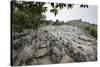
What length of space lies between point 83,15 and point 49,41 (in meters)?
0.58

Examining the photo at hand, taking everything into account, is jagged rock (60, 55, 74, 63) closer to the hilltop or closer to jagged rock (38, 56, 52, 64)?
the hilltop

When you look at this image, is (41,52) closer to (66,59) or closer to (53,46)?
(53,46)

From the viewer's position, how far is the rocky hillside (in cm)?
215

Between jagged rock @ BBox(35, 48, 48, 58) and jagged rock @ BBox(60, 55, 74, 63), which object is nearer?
jagged rock @ BBox(35, 48, 48, 58)

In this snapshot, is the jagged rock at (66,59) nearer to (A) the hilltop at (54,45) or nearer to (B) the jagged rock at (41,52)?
(A) the hilltop at (54,45)

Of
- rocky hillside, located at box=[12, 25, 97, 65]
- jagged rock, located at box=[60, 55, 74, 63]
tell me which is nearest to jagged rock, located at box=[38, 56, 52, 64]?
rocky hillside, located at box=[12, 25, 97, 65]

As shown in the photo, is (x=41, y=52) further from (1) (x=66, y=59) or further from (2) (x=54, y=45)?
(1) (x=66, y=59)

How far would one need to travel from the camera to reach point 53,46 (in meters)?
2.28

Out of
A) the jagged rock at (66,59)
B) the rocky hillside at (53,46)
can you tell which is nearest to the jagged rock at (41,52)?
the rocky hillside at (53,46)

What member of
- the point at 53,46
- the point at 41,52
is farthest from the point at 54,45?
the point at 41,52

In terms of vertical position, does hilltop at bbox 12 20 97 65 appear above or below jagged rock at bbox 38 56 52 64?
above

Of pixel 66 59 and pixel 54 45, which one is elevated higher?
pixel 54 45
